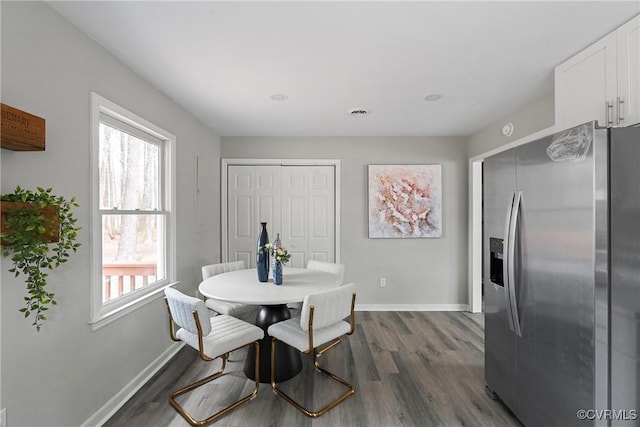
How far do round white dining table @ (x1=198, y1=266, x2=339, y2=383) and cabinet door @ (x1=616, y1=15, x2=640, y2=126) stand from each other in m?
2.16

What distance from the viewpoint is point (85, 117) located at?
5.77ft

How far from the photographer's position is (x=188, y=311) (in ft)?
6.02

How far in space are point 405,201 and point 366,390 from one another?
2.49 metres

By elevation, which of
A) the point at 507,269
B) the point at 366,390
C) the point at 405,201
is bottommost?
the point at 366,390

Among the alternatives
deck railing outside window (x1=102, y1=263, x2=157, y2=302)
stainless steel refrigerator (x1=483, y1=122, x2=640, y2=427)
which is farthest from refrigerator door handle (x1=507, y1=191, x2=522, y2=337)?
deck railing outside window (x1=102, y1=263, x2=157, y2=302)

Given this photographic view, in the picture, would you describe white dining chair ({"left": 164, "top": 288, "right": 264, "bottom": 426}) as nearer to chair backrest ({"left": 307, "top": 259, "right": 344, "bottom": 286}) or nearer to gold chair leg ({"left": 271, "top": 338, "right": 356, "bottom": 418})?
gold chair leg ({"left": 271, "top": 338, "right": 356, "bottom": 418})

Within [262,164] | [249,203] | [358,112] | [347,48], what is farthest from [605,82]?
[249,203]

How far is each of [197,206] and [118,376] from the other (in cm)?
178

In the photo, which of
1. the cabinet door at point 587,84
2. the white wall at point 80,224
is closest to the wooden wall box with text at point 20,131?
the white wall at point 80,224

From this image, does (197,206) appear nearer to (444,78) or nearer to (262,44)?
(262,44)

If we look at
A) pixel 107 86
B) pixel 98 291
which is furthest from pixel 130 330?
pixel 107 86

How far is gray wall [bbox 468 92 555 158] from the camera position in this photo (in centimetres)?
259

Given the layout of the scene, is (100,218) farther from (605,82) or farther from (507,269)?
(605,82)

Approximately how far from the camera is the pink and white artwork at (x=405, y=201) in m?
4.02
